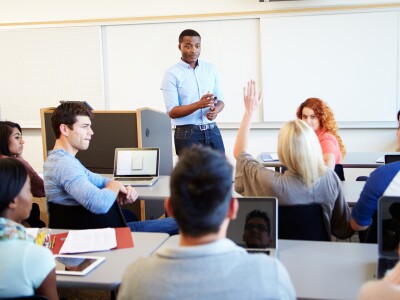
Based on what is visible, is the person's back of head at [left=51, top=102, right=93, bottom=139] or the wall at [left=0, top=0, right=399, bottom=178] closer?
the person's back of head at [left=51, top=102, right=93, bottom=139]

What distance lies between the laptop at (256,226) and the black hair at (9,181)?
830 mm

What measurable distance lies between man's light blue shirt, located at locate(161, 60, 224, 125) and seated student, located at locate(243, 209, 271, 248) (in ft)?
7.51

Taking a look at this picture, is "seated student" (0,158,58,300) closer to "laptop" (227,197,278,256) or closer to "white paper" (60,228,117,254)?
"white paper" (60,228,117,254)

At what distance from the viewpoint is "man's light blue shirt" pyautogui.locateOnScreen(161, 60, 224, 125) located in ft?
13.3

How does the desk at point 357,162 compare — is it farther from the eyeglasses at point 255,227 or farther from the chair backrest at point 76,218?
the eyeglasses at point 255,227

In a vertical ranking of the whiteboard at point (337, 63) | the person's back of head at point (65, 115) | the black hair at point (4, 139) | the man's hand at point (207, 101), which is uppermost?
the whiteboard at point (337, 63)

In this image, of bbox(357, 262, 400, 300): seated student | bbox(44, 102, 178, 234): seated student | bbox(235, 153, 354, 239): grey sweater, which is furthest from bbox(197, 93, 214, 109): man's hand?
bbox(357, 262, 400, 300): seated student

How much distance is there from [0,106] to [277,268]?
6.26 m

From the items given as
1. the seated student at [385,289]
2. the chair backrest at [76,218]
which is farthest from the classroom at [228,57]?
the seated student at [385,289]

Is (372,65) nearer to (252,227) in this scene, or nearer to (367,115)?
(367,115)

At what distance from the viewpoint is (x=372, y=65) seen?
5.32 metres

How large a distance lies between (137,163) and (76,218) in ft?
3.62

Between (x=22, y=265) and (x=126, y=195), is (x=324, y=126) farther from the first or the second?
(x=22, y=265)

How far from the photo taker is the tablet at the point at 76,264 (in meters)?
1.68
